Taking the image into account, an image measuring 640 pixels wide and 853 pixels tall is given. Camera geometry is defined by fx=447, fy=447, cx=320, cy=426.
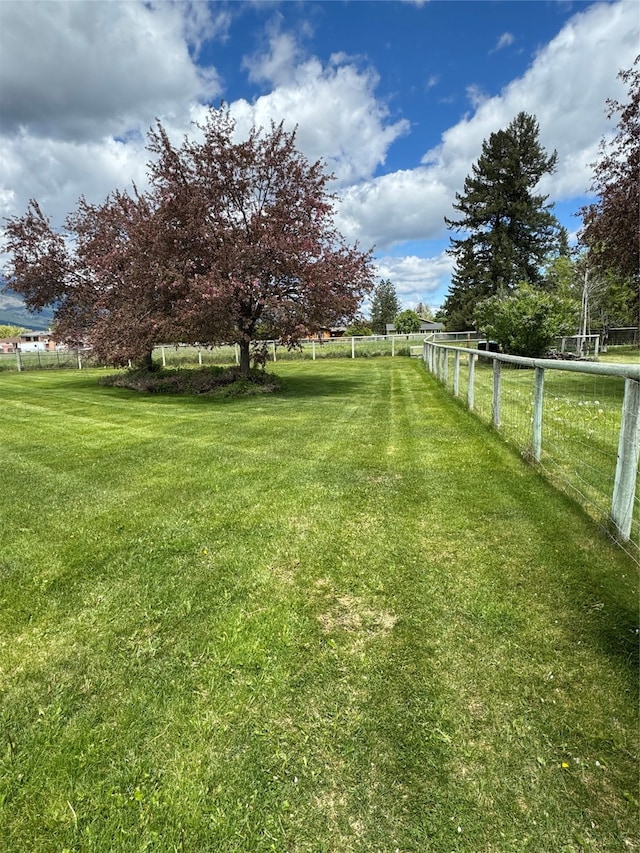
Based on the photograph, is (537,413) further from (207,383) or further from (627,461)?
(207,383)

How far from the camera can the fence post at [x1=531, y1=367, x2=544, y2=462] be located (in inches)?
171

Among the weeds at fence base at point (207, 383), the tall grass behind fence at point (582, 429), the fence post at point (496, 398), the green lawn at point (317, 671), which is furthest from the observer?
the weeds at fence base at point (207, 383)

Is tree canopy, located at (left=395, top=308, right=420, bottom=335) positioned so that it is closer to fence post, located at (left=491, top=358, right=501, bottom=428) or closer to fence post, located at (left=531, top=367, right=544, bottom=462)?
fence post, located at (left=491, top=358, right=501, bottom=428)

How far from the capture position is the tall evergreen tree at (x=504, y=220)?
34.0 m

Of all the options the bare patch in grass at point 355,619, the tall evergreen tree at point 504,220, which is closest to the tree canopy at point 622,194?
the bare patch in grass at point 355,619

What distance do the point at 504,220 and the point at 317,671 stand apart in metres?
40.9

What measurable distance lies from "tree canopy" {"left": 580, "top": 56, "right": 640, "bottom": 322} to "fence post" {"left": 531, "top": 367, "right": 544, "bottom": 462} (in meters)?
7.33

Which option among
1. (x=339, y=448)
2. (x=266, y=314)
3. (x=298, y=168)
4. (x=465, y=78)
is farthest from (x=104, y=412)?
(x=465, y=78)

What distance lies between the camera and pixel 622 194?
921 centimetres

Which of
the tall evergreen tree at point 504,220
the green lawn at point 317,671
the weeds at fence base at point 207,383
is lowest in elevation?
the green lawn at point 317,671

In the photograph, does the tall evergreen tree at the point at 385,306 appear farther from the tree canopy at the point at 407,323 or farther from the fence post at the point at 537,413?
the fence post at the point at 537,413

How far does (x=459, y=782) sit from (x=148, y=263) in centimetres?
1213

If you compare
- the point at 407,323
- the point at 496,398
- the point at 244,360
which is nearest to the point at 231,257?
the point at 244,360

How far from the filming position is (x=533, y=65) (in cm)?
915
